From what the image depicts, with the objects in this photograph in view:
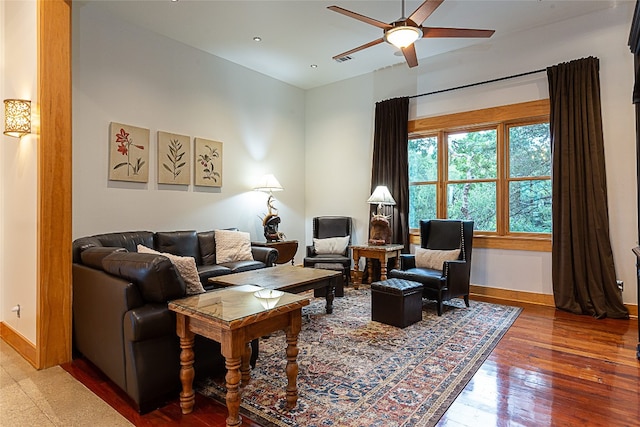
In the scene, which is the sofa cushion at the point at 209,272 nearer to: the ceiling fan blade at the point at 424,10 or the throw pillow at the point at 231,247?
the throw pillow at the point at 231,247

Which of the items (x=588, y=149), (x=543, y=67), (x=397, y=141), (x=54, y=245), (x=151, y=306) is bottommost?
(x=151, y=306)

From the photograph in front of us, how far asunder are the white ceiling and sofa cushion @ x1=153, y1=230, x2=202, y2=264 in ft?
8.31

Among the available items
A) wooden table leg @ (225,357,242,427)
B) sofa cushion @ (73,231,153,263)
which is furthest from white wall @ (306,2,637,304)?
wooden table leg @ (225,357,242,427)

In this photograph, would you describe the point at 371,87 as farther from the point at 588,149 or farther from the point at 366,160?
the point at 588,149

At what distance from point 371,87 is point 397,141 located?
1.10 m

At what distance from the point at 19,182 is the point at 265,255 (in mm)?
2602

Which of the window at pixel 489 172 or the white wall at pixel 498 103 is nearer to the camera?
the white wall at pixel 498 103

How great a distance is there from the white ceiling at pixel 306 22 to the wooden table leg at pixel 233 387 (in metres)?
3.61

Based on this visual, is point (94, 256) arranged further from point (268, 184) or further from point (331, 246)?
point (331, 246)

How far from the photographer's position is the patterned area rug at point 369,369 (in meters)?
2.06

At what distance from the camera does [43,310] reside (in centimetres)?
269

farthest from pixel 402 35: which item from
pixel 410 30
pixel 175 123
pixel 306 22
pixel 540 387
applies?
pixel 175 123

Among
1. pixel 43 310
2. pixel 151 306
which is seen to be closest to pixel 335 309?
pixel 151 306

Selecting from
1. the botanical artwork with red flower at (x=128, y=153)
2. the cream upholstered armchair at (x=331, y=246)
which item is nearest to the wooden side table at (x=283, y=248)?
the cream upholstered armchair at (x=331, y=246)
